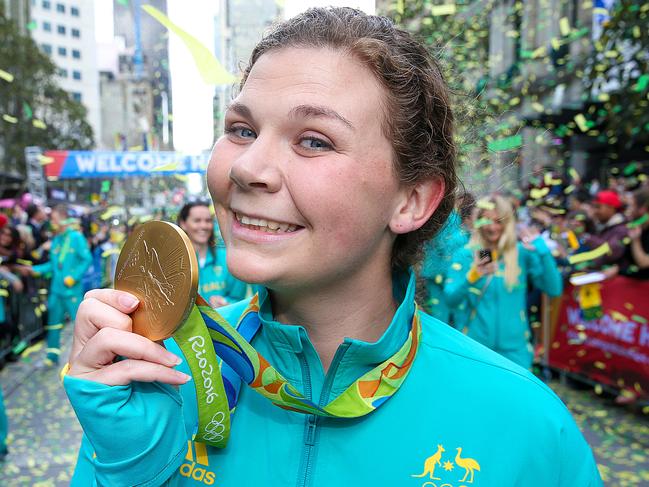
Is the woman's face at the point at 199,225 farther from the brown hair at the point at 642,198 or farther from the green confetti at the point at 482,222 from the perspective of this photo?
the brown hair at the point at 642,198

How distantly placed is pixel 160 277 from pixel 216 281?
4494 millimetres

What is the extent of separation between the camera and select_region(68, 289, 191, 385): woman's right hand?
1078 mm

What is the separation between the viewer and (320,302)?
4.76 feet

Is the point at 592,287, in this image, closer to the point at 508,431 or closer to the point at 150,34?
the point at 150,34

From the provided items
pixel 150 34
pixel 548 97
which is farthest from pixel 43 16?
pixel 150 34

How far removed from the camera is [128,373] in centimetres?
108

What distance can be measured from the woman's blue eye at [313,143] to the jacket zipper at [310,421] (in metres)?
0.42

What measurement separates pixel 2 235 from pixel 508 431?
8.21 meters

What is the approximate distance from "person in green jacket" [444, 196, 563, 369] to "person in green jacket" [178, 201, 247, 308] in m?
1.83

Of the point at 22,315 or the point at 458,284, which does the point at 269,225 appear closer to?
the point at 458,284

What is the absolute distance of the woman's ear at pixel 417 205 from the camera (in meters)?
1.47

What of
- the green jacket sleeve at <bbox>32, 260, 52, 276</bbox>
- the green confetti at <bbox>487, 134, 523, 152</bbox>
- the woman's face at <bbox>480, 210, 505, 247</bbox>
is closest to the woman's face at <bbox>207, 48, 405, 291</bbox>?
the green confetti at <bbox>487, 134, 523, 152</bbox>

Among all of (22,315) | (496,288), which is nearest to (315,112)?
(496,288)

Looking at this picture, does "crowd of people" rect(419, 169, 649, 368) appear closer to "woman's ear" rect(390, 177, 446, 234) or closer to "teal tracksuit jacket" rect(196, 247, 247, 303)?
"teal tracksuit jacket" rect(196, 247, 247, 303)
